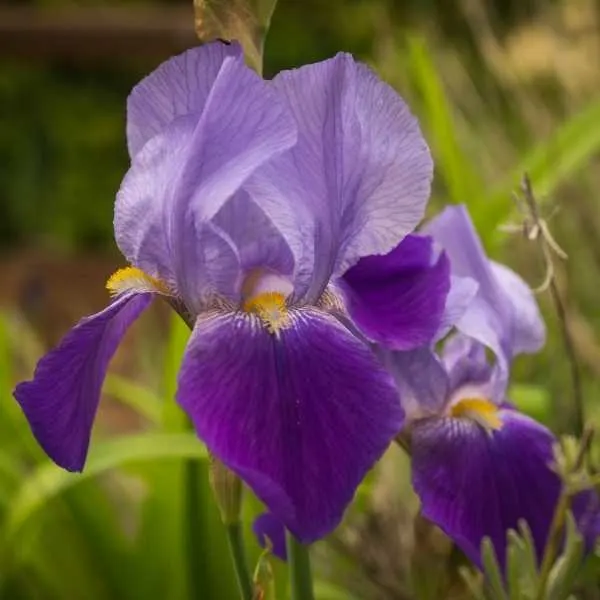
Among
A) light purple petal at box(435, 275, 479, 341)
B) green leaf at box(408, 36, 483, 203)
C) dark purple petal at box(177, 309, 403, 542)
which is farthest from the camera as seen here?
green leaf at box(408, 36, 483, 203)

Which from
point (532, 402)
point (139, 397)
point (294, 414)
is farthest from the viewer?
point (139, 397)

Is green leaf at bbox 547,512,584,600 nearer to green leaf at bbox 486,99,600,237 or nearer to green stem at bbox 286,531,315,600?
green stem at bbox 286,531,315,600

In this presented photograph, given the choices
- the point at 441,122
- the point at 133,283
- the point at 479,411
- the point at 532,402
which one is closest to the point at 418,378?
the point at 479,411

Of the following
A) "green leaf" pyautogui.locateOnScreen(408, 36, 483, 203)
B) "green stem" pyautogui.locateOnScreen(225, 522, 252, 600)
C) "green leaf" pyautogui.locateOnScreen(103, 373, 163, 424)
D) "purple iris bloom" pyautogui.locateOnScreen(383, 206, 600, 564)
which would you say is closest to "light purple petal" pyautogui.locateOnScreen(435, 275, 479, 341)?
"purple iris bloom" pyautogui.locateOnScreen(383, 206, 600, 564)

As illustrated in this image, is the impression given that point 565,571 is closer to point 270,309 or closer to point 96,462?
point 270,309

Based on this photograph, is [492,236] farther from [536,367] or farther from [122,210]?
[122,210]

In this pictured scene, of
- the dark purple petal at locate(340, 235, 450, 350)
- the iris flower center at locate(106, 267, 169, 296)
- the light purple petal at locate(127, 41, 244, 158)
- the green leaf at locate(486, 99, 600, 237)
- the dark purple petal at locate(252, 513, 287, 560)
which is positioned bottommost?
the green leaf at locate(486, 99, 600, 237)
